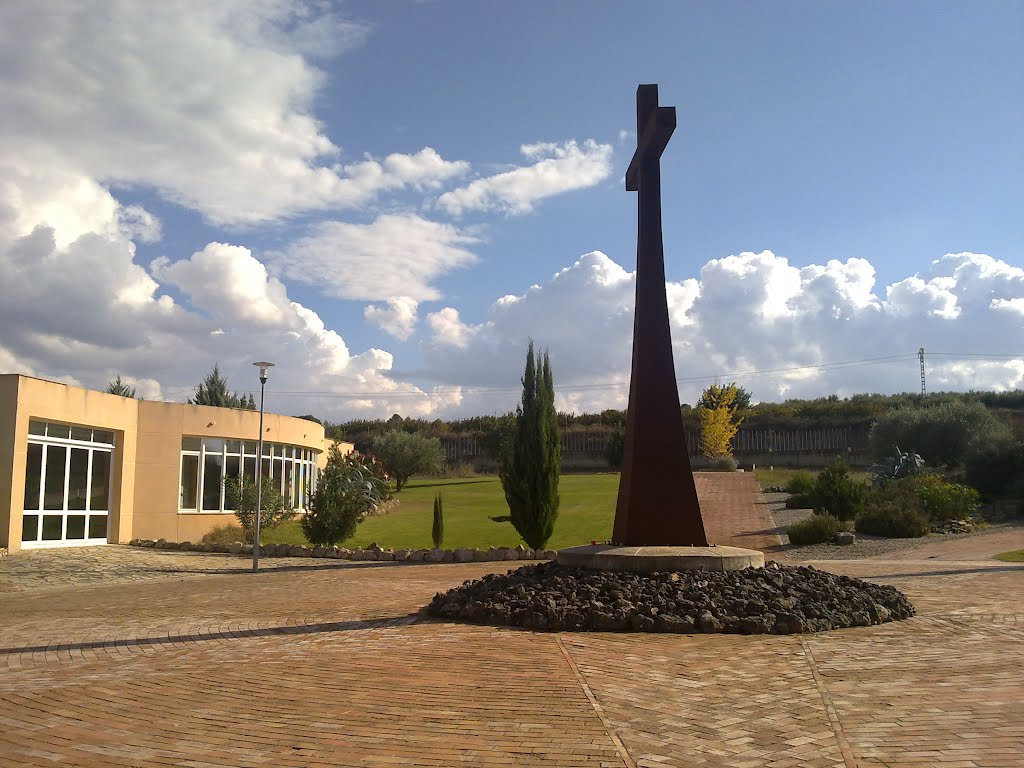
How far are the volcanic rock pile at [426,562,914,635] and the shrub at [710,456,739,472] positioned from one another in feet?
93.0

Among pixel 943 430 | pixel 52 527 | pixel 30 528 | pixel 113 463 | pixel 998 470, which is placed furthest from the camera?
pixel 943 430

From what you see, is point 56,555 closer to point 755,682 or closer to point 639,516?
point 639,516

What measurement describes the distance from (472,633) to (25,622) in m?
5.38

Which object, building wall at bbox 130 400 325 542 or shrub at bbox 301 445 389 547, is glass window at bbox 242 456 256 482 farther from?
shrub at bbox 301 445 389 547

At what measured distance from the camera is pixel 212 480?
941 inches

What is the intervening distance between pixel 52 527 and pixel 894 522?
787 inches

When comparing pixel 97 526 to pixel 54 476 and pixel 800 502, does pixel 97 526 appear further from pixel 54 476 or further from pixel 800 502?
pixel 800 502

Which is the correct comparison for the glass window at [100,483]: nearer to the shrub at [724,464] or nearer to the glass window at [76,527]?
the glass window at [76,527]

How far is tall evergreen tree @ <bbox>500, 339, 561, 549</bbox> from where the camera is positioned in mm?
18312

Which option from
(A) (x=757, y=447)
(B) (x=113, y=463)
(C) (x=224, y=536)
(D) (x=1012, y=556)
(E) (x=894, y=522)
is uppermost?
(A) (x=757, y=447)

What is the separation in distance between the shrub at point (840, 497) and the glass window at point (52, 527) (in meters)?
19.0

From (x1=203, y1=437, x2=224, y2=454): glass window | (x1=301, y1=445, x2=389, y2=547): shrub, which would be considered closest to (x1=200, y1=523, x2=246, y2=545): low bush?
(x1=203, y1=437, x2=224, y2=454): glass window

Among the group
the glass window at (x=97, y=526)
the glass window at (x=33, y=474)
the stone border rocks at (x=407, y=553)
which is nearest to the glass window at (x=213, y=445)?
the glass window at (x=97, y=526)

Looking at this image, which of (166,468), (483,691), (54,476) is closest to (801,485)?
(166,468)
